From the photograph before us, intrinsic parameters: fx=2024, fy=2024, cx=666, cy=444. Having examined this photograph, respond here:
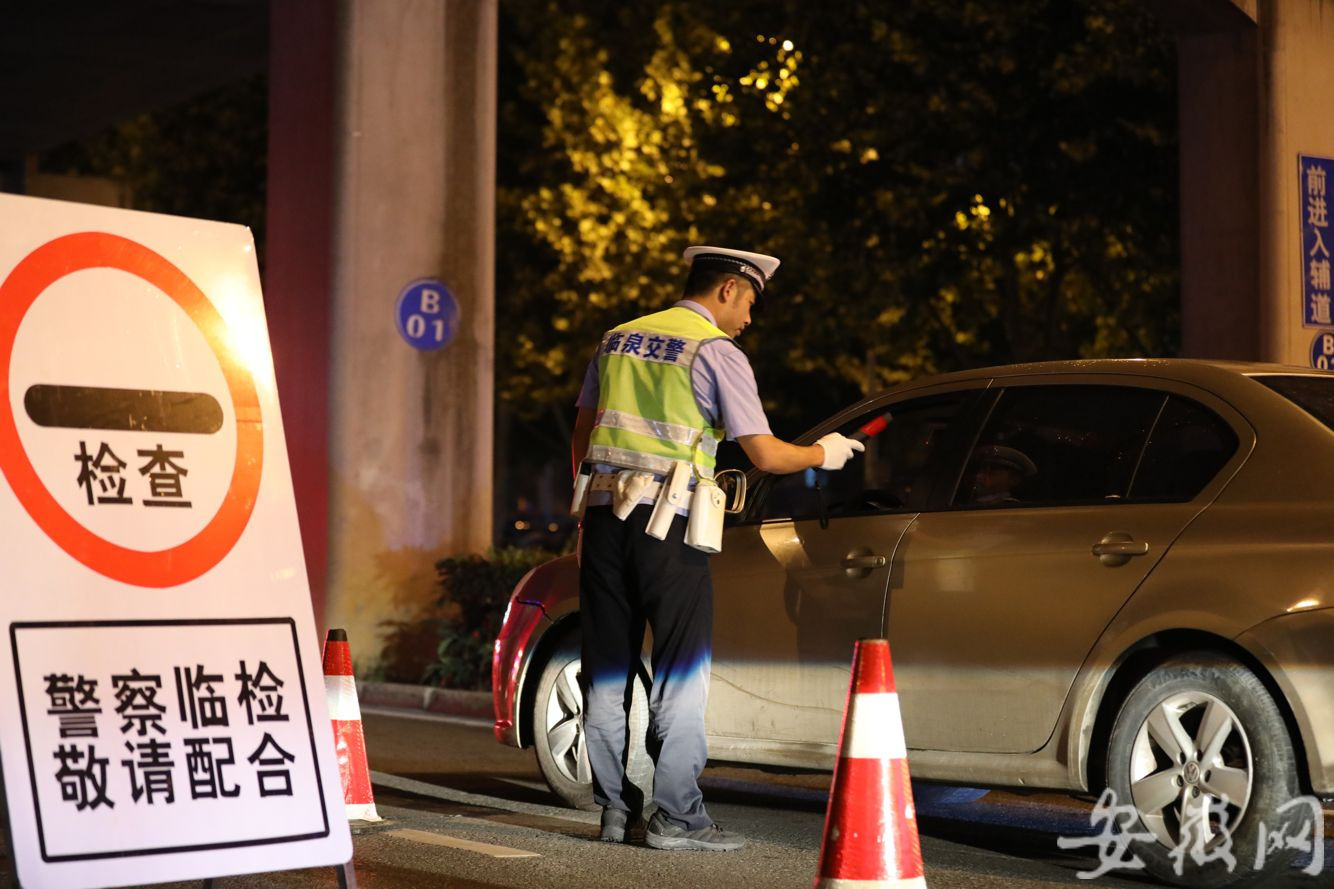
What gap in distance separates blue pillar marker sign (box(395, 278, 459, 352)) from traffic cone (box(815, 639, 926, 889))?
8.95 metres

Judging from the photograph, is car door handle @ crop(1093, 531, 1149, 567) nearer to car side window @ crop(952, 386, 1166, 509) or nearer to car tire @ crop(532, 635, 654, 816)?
car side window @ crop(952, 386, 1166, 509)

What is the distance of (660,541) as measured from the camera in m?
6.48

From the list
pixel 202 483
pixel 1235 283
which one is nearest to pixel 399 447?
pixel 1235 283

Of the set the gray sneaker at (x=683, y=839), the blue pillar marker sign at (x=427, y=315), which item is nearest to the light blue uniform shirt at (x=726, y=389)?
the gray sneaker at (x=683, y=839)

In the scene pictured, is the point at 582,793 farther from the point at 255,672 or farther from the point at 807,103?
the point at 807,103

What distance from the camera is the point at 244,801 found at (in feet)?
14.8

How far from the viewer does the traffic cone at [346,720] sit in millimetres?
6898

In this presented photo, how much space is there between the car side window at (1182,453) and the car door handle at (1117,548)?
163 mm

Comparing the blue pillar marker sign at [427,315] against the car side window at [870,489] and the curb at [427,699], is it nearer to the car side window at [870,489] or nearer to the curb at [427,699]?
the curb at [427,699]

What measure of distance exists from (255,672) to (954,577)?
8.73 feet

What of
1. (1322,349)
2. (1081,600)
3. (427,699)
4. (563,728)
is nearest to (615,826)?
(563,728)

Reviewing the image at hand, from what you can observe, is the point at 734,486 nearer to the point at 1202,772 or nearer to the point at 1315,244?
the point at 1202,772

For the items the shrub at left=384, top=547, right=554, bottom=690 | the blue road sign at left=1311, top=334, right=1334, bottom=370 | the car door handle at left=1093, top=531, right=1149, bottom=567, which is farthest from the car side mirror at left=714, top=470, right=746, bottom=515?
the blue road sign at left=1311, top=334, right=1334, bottom=370

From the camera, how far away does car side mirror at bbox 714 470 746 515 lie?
6668 millimetres
